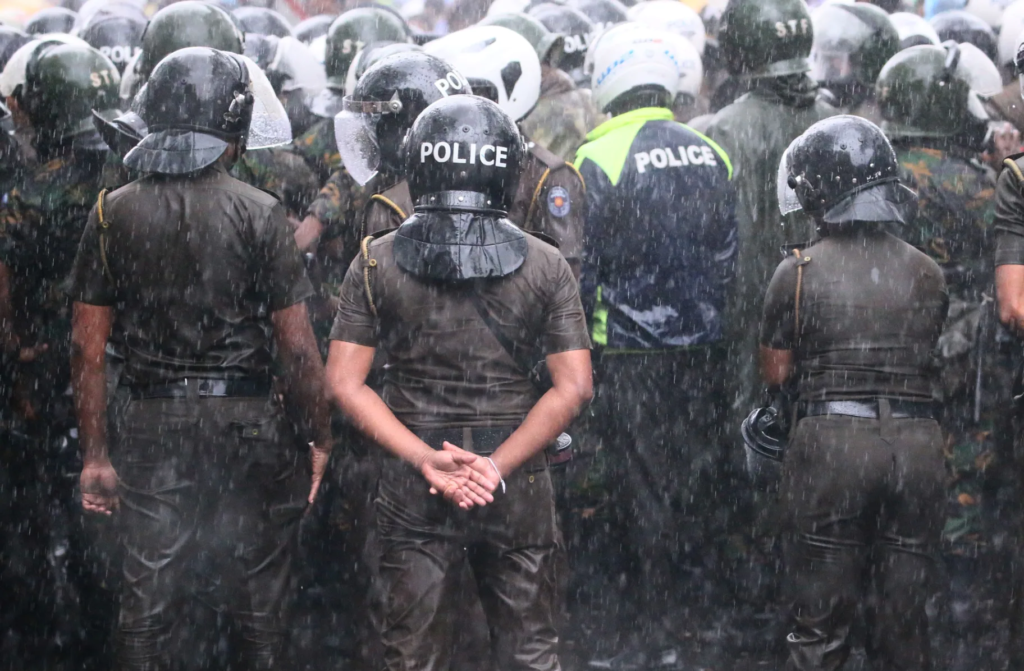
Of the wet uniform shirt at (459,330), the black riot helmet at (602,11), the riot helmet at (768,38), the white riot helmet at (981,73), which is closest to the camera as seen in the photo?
the wet uniform shirt at (459,330)

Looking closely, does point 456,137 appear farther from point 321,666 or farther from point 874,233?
point 321,666

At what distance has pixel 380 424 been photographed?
3850 millimetres

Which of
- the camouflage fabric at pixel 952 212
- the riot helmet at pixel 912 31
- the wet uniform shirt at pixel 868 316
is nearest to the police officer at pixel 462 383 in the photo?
the wet uniform shirt at pixel 868 316

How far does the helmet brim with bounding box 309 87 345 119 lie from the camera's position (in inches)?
271

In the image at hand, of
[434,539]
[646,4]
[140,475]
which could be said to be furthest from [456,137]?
[646,4]

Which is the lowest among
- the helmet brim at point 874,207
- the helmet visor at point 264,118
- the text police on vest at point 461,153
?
the helmet brim at point 874,207

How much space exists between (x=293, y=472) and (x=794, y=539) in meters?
1.77

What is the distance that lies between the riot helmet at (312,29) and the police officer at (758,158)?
416cm

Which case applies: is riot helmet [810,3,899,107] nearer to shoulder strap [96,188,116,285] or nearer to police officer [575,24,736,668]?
police officer [575,24,736,668]

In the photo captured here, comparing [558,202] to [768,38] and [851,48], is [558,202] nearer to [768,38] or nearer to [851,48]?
[768,38]

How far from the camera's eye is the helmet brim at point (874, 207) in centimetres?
442

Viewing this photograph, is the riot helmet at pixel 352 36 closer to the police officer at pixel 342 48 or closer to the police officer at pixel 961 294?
the police officer at pixel 342 48

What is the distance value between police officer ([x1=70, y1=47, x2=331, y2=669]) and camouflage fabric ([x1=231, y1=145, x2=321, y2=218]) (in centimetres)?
171

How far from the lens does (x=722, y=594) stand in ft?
19.5
